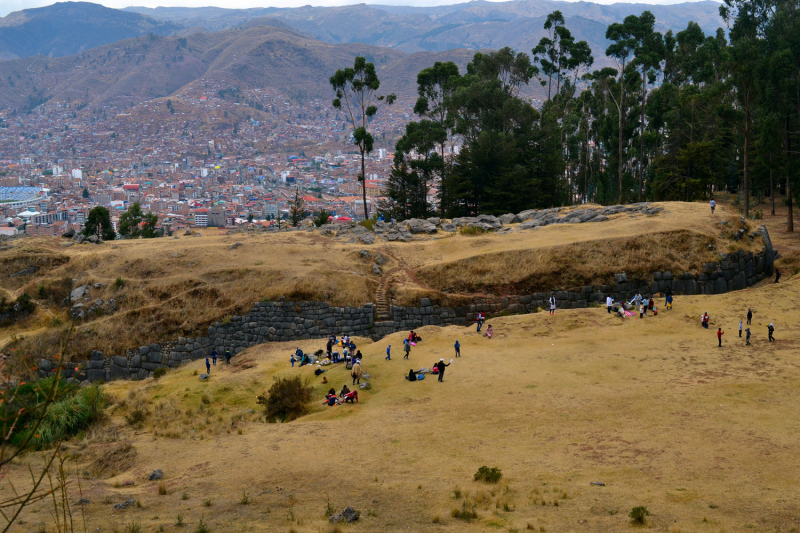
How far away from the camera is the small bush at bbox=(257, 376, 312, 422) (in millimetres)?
20125

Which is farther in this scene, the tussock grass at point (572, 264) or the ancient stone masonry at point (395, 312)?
the tussock grass at point (572, 264)

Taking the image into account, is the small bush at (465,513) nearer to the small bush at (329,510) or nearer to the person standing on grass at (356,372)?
the small bush at (329,510)

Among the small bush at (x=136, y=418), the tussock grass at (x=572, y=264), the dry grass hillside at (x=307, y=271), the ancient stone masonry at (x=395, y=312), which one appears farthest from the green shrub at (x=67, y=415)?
the tussock grass at (x=572, y=264)

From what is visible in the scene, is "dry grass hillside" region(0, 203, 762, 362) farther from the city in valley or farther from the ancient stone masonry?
the ancient stone masonry

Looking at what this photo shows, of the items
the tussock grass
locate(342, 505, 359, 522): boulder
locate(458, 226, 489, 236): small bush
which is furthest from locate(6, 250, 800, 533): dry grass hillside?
locate(458, 226, 489, 236): small bush

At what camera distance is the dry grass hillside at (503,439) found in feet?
39.5

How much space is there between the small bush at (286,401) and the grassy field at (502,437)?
1.57ft

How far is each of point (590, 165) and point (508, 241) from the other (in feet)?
145

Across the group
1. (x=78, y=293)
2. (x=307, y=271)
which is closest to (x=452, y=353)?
(x=307, y=271)

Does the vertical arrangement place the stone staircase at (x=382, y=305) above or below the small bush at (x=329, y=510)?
above

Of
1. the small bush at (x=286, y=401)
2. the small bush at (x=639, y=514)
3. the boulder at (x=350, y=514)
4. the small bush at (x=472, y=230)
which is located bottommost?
the small bush at (x=286, y=401)

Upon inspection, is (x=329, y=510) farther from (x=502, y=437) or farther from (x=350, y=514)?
(x=502, y=437)

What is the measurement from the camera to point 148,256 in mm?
34969

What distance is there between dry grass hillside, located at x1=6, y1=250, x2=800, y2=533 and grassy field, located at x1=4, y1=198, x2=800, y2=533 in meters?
0.06
